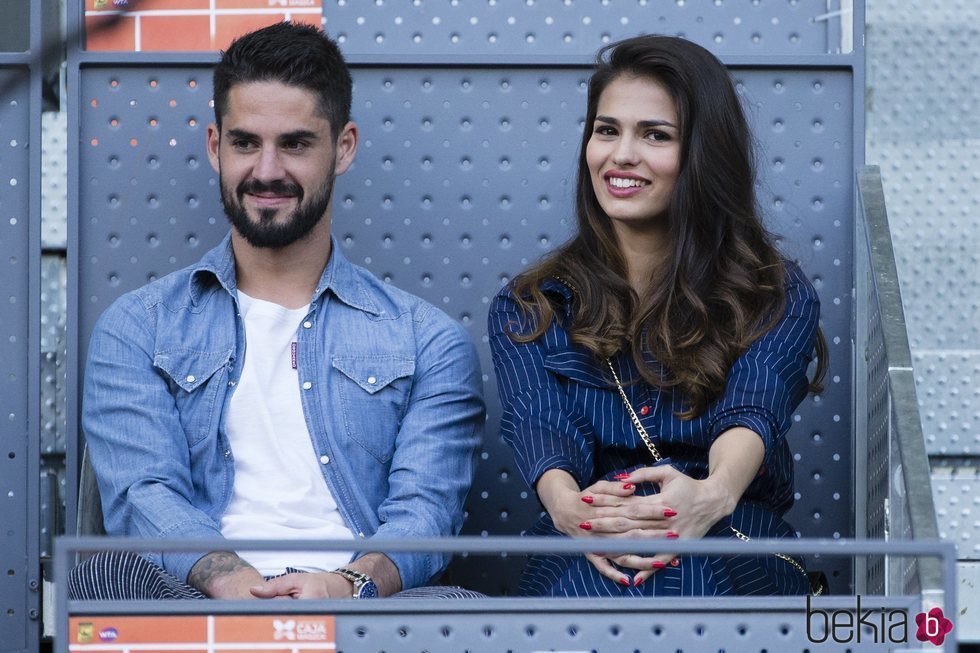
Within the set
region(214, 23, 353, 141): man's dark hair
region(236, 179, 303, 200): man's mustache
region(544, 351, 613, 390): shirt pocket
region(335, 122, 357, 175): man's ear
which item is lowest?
region(544, 351, 613, 390): shirt pocket

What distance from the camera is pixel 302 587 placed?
189 cm

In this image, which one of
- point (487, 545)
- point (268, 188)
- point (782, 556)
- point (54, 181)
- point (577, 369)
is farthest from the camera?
point (54, 181)

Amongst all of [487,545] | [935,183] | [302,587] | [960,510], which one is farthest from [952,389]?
[487,545]

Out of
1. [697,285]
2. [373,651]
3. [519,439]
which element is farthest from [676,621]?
[697,285]

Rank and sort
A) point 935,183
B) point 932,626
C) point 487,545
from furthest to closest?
point 935,183 < point 932,626 < point 487,545

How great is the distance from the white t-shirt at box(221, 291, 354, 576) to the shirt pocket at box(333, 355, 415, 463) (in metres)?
0.08

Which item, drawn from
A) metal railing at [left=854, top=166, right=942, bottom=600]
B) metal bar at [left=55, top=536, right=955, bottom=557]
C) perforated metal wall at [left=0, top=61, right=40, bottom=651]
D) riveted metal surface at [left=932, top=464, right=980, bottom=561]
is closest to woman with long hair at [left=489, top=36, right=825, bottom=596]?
metal railing at [left=854, top=166, right=942, bottom=600]

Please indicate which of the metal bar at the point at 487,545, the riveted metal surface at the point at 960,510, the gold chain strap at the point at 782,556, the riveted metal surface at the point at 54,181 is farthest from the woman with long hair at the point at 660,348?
the riveted metal surface at the point at 54,181

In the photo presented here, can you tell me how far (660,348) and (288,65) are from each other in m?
0.77

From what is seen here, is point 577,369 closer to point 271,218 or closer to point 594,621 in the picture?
point 271,218

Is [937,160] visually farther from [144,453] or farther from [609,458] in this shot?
[144,453]

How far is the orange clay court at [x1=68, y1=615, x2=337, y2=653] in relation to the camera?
1.43 meters

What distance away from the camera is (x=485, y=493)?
2.53 meters

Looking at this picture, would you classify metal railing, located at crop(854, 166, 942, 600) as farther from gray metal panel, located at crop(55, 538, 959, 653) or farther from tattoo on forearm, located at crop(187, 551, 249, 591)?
tattoo on forearm, located at crop(187, 551, 249, 591)
